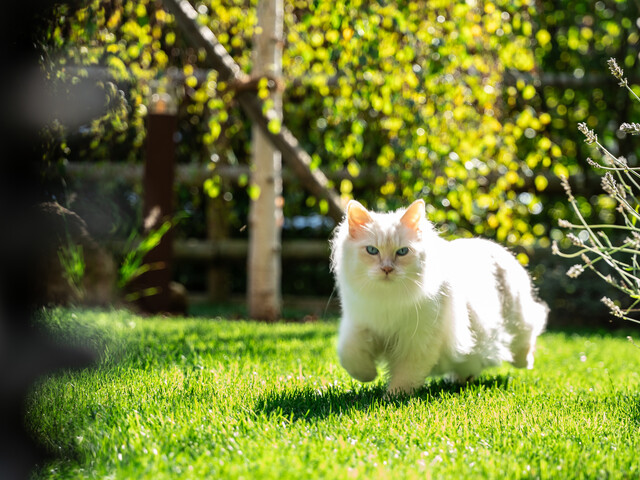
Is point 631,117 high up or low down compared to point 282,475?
up

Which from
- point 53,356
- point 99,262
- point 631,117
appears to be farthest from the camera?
point 631,117

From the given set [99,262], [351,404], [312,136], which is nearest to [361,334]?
[351,404]

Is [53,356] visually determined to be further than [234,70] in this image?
No

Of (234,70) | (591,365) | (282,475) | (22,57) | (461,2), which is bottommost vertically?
(591,365)

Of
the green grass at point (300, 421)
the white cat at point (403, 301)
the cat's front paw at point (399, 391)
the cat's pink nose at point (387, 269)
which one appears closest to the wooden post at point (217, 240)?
the green grass at point (300, 421)

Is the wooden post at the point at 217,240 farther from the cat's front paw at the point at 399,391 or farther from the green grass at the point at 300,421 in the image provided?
the cat's front paw at the point at 399,391

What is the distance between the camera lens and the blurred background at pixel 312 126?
452cm

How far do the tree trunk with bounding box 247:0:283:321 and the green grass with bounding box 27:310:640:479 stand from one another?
8.20 feet

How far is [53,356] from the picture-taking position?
7.46 feet

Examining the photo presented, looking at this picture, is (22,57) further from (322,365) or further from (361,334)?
(322,365)

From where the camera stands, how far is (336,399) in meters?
2.78

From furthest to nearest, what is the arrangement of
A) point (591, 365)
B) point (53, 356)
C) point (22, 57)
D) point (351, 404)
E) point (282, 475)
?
point (591, 365), point (351, 404), point (53, 356), point (282, 475), point (22, 57)

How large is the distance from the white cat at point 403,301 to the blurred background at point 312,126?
1284 mm

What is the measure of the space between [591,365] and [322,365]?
202cm
